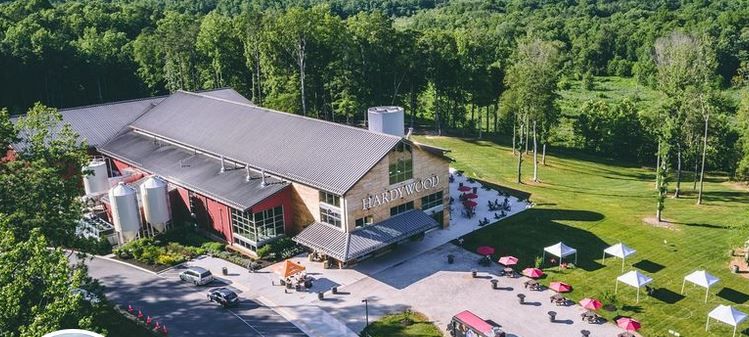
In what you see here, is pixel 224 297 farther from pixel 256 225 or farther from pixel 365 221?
pixel 365 221

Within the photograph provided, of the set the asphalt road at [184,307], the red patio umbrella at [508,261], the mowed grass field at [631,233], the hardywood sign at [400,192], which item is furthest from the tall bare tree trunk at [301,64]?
the red patio umbrella at [508,261]

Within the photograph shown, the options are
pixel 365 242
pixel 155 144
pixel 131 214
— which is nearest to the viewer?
pixel 365 242

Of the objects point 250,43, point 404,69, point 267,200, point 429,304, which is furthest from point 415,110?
point 429,304

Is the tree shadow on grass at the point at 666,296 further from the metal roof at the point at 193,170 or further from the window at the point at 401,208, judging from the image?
the metal roof at the point at 193,170

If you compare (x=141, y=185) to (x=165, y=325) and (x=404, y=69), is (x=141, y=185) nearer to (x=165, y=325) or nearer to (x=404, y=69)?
(x=165, y=325)

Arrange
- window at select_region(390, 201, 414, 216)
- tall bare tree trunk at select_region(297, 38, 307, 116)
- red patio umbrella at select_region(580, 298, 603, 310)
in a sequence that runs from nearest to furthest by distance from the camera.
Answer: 1. red patio umbrella at select_region(580, 298, 603, 310)
2. window at select_region(390, 201, 414, 216)
3. tall bare tree trunk at select_region(297, 38, 307, 116)

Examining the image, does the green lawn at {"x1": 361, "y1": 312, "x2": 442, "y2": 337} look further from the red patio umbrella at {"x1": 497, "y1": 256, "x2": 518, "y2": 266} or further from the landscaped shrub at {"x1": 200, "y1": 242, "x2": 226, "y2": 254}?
the landscaped shrub at {"x1": 200, "y1": 242, "x2": 226, "y2": 254}

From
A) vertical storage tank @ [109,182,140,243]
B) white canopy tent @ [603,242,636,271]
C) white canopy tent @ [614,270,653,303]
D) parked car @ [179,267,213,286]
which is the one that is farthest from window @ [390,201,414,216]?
vertical storage tank @ [109,182,140,243]

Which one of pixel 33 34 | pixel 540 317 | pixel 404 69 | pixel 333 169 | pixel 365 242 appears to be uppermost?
pixel 33 34

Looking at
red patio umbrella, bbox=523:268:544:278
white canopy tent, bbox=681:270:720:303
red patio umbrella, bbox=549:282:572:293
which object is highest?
white canopy tent, bbox=681:270:720:303
